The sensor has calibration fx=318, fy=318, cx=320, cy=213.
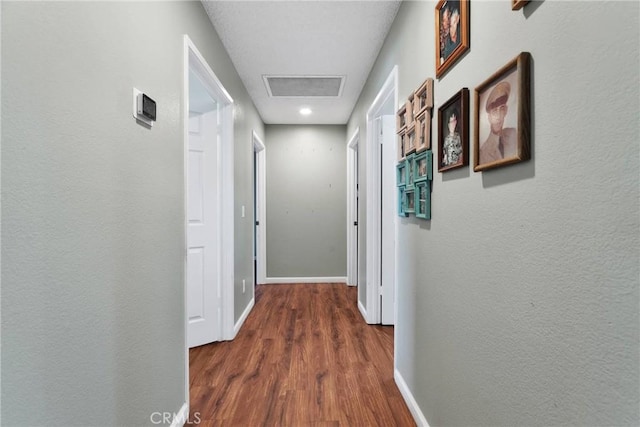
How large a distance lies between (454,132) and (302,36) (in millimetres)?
1551

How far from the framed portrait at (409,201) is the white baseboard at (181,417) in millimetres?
1559

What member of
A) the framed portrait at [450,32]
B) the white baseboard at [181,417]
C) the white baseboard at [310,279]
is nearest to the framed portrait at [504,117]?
the framed portrait at [450,32]

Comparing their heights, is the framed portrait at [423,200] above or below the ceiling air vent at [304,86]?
below

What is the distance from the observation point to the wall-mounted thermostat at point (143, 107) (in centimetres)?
118

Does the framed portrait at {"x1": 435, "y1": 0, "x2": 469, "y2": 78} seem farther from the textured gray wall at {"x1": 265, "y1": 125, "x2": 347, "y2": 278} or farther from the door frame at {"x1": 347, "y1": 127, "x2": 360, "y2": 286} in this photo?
the textured gray wall at {"x1": 265, "y1": 125, "x2": 347, "y2": 278}

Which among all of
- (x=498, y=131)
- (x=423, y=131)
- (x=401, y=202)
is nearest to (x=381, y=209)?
(x=401, y=202)

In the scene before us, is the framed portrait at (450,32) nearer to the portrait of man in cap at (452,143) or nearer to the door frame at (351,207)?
the portrait of man in cap at (452,143)

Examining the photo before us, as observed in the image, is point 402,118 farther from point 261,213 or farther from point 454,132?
point 261,213

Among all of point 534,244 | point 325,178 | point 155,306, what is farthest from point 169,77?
point 325,178

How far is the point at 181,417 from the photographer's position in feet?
5.20

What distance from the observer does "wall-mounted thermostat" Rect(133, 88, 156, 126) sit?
1178 mm

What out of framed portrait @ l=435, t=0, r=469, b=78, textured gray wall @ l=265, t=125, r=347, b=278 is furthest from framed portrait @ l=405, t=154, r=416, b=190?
textured gray wall @ l=265, t=125, r=347, b=278

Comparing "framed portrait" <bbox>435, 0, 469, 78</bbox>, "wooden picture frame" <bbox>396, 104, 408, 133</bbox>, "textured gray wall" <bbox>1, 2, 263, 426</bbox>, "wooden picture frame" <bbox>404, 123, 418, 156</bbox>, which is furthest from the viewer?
"wooden picture frame" <bbox>396, 104, 408, 133</bbox>

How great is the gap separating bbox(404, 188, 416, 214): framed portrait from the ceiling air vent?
5.48 ft
